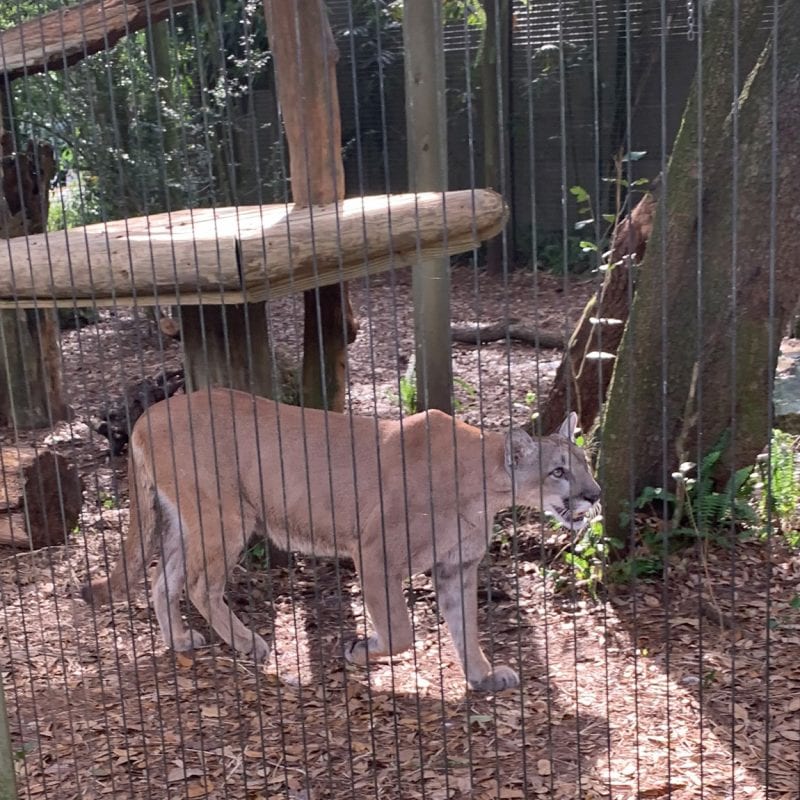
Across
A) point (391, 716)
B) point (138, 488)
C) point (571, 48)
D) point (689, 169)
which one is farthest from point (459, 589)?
point (571, 48)

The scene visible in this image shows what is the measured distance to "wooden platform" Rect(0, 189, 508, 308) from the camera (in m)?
3.55

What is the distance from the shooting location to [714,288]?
445 cm

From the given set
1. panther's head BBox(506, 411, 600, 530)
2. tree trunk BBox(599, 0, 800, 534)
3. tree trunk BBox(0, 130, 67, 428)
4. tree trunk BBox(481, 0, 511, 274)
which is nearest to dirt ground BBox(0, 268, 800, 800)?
panther's head BBox(506, 411, 600, 530)

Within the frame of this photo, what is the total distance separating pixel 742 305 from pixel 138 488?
8.50 feet

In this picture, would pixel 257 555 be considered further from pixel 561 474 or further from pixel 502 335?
pixel 502 335

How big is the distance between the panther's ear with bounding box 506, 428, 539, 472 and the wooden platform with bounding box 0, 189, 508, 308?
0.74 m

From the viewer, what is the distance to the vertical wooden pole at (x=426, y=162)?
4793 mm

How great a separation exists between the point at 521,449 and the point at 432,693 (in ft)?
3.18

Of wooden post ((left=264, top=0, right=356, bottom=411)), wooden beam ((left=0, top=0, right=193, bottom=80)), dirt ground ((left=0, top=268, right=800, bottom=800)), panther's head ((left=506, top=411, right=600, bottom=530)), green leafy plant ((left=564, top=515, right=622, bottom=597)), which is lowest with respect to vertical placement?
dirt ground ((left=0, top=268, right=800, bottom=800))

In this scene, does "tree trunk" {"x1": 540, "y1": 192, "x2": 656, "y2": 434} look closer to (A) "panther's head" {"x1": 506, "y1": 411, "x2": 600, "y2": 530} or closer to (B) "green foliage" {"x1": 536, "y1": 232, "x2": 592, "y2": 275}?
(A) "panther's head" {"x1": 506, "y1": 411, "x2": 600, "y2": 530}

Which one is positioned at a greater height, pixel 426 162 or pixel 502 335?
pixel 426 162

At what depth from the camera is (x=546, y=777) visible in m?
3.33

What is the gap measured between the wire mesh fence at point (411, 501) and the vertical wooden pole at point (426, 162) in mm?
19

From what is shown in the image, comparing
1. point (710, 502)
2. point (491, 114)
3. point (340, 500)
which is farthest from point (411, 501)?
point (491, 114)
